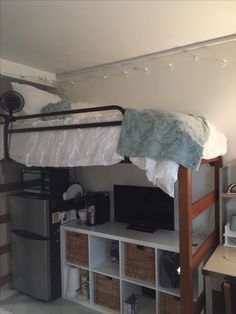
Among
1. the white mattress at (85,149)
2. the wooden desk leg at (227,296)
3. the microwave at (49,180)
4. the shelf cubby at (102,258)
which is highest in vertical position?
the white mattress at (85,149)

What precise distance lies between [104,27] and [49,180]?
1542 millimetres

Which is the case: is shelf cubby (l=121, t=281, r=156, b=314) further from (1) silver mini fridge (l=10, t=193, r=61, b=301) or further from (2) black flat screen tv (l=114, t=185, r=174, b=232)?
(1) silver mini fridge (l=10, t=193, r=61, b=301)

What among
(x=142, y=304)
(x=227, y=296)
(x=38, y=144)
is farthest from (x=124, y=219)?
(x=227, y=296)

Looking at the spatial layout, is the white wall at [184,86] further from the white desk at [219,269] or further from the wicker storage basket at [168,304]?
the wicker storage basket at [168,304]

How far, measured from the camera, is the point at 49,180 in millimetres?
2715

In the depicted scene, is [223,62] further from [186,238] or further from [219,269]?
[219,269]

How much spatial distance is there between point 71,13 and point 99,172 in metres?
1.71

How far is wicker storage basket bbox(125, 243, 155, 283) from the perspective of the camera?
2279 millimetres

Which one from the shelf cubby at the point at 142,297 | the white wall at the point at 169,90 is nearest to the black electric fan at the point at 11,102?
the white wall at the point at 169,90

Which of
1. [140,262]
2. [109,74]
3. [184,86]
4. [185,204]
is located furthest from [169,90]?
[140,262]

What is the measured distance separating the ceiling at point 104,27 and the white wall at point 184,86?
163 millimetres

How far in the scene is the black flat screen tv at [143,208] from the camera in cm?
250

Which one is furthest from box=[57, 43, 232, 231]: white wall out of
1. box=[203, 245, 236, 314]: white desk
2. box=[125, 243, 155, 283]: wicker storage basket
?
box=[125, 243, 155, 283]: wicker storage basket

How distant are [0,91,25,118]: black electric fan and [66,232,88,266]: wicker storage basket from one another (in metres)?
1.38
